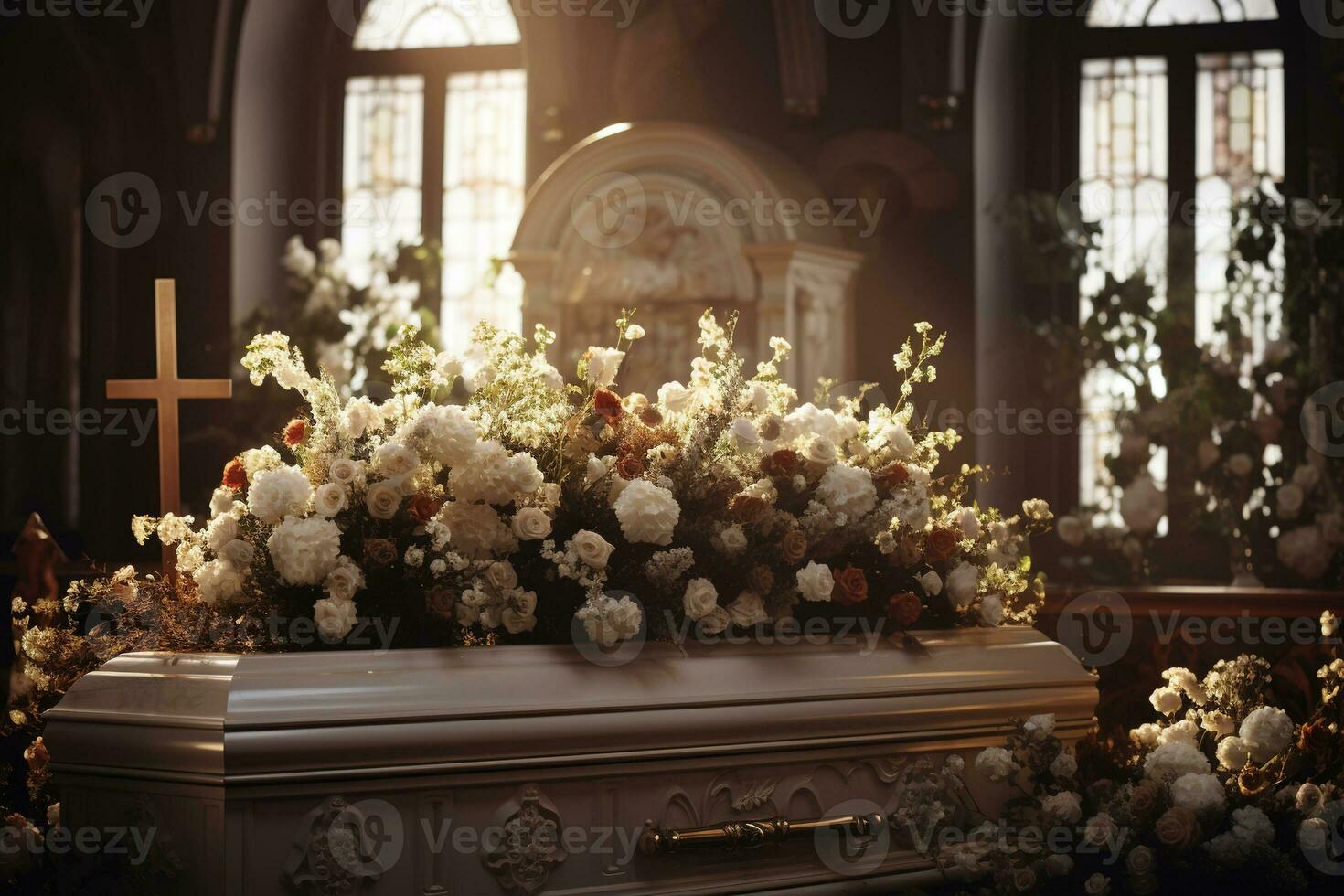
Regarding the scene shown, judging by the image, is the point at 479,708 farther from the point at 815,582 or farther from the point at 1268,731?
the point at 1268,731

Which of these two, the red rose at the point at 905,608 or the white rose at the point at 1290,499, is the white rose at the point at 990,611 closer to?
the red rose at the point at 905,608

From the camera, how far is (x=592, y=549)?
8.16ft

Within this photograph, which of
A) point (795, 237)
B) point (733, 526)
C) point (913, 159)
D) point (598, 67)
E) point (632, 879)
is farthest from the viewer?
point (598, 67)

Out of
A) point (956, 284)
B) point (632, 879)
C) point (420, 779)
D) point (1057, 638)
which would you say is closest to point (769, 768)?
point (632, 879)

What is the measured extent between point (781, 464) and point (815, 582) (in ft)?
0.80

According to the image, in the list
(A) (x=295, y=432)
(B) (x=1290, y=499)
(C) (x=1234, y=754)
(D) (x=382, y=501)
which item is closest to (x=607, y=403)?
(D) (x=382, y=501)

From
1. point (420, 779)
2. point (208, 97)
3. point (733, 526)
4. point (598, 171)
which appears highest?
point (208, 97)

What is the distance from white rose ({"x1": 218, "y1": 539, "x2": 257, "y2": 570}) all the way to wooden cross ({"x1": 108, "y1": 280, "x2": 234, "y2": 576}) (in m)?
0.48

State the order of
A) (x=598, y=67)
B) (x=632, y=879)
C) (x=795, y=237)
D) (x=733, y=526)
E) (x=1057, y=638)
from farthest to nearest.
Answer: (x=598, y=67)
(x=795, y=237)
(x=1057, y=638)
(x=733, y=526)
(x=632, y=879)

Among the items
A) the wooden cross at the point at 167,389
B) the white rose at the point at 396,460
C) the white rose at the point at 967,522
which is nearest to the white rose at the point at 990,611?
the white rose at the point at 967,522

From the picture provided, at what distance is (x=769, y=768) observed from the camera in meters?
2.52

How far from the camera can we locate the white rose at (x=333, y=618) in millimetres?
2330

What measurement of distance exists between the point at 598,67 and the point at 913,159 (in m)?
1.75

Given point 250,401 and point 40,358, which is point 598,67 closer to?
point 250,401
